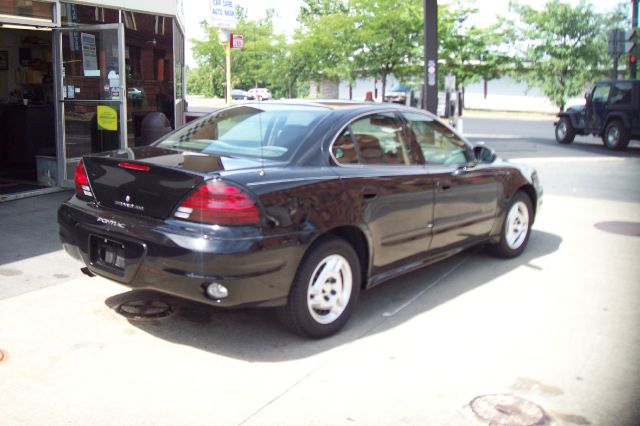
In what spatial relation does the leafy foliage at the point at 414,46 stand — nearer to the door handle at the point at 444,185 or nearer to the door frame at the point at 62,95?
the door frame at the point at 62,95

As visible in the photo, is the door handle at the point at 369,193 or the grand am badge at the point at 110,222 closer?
the grand am badge at the point at 110,222

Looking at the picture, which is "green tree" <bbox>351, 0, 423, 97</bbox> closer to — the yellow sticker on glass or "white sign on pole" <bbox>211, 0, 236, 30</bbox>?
"white sign on pole" <bbox>211, 0, 236, 30</bbox>

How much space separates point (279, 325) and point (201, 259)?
3.63ft

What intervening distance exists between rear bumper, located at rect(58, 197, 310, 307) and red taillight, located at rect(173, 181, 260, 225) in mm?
A: 54

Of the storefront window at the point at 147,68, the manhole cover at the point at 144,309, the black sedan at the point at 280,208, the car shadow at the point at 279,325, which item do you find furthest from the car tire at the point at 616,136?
the manhole cover at the point at 144,309

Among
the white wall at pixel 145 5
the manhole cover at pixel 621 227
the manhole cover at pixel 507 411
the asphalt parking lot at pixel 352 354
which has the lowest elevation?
the manhole cover at pixel 507 411

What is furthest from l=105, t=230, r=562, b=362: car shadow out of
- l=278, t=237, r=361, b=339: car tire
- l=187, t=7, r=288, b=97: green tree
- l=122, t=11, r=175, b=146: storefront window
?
l=187, t=7, r=288, b=97: green tree

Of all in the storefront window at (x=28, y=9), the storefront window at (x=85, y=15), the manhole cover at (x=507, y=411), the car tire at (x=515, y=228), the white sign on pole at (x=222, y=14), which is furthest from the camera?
the white sign on pole at (x=222, y=14)

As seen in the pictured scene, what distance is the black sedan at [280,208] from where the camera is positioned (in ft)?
13.0

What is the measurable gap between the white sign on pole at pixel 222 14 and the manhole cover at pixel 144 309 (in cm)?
698

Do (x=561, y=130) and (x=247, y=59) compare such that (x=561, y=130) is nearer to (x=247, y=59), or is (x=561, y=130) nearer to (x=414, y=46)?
(x=414, y=46)

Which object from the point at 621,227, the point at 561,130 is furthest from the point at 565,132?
the point at 621,227

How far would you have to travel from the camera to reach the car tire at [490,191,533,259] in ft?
21.5

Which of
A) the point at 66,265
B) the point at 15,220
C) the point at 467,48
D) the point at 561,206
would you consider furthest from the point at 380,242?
the point at 467,48
